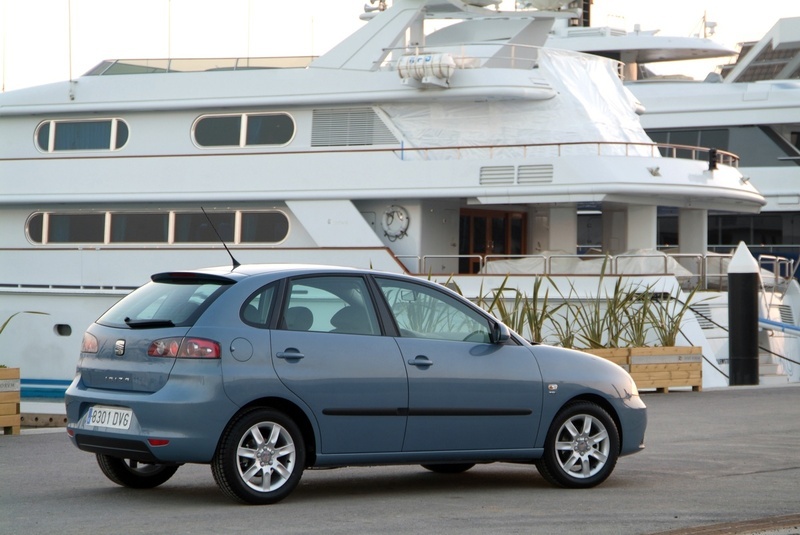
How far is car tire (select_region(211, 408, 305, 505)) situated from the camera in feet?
25.4

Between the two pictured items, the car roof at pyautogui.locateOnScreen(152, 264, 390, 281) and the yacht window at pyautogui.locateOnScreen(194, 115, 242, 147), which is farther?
the yacht window at pyautogui.locateOnScreen(194, 115, 242, 147)

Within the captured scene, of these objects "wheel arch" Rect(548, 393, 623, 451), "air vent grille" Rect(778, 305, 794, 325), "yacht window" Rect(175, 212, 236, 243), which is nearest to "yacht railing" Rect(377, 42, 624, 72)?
"yacht window" Rect(175, 212, 236, 243)

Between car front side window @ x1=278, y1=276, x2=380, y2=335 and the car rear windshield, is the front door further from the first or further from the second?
the car rear windshield

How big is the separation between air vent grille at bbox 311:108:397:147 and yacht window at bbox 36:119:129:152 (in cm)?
401

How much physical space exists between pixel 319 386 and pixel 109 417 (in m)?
1.29

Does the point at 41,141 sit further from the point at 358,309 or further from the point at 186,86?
the point at 358,309

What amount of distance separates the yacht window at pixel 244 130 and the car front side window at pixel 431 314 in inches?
622

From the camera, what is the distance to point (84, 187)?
989 inches

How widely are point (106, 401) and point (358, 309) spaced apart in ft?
5.60

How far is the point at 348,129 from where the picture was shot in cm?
2403

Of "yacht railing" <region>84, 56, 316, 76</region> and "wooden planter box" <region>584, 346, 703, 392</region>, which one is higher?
"yacht railing" <region>84, 56, 316, 76</region>

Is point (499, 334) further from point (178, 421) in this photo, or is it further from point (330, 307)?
point (178, 421)

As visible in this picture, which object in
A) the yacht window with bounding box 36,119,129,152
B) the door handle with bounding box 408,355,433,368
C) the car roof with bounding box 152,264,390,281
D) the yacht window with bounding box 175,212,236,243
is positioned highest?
the yacht window with bounding box 36,119,129,152

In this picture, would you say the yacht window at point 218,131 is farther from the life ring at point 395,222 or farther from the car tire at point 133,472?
the car tire at point 133,472
